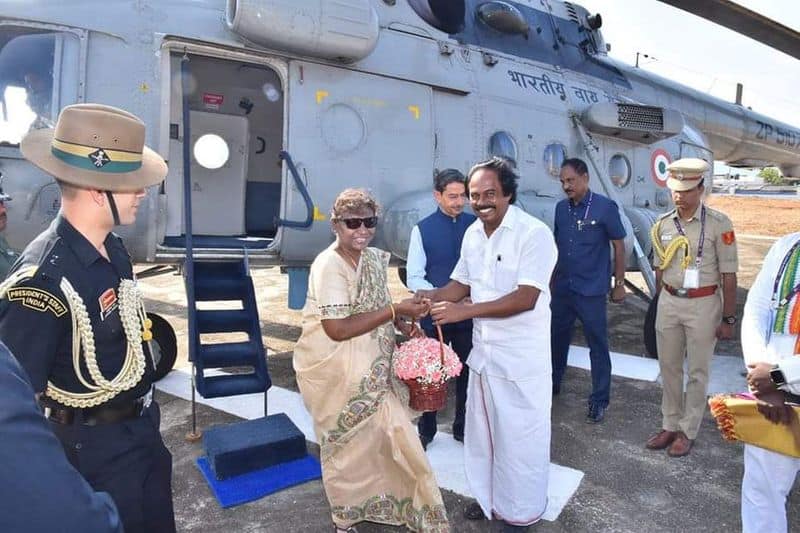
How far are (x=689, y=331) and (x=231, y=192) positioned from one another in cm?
459

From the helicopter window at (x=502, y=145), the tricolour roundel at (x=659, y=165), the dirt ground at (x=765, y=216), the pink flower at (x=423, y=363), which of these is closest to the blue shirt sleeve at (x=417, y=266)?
the pink flower at (x=423, y=363)

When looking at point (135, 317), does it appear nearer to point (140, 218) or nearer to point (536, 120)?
point (140, 218)

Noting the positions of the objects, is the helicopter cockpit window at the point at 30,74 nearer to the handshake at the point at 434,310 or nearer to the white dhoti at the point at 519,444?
the handshake at the point at 434,310

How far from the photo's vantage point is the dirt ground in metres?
21.6

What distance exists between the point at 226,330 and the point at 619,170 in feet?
17.3

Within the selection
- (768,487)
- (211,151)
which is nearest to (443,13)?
(211,151)

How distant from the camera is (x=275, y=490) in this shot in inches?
121

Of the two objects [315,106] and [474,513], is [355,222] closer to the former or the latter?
[474,513]

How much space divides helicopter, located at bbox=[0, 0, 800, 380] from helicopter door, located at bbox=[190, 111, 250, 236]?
0.02 meters

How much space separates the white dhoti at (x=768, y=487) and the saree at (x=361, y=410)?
1286 mm

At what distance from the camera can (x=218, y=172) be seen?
5.75 m

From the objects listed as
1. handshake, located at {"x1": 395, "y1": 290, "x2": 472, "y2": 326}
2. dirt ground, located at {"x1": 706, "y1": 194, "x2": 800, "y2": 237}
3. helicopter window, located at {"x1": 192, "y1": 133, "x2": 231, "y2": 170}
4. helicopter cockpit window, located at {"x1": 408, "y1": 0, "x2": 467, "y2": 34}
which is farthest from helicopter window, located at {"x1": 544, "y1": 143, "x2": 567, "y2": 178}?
dirt ground, located at {"x1": 706, "y1": 194, "x2": 800, "y2": 237}

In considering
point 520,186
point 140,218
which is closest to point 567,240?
point 520,186

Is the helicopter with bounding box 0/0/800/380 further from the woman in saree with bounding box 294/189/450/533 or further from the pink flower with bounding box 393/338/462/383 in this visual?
the pink flower with bounding box 393/338/462/383
